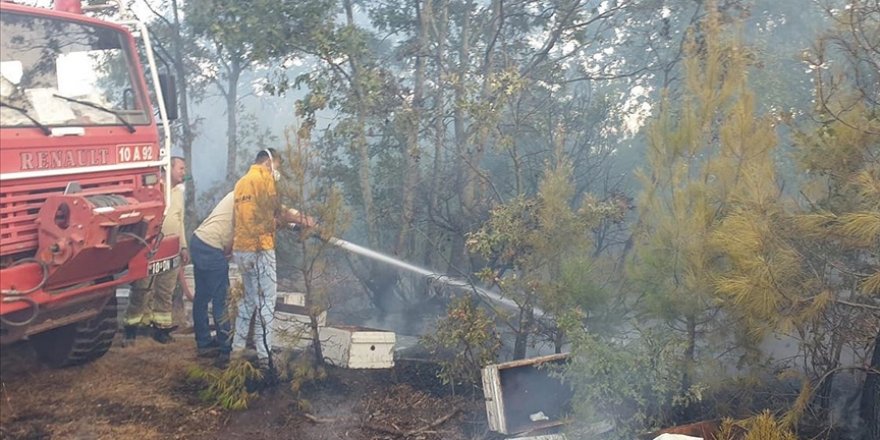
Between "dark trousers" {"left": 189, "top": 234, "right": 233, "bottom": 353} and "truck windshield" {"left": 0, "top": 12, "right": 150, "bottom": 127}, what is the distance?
1248mm

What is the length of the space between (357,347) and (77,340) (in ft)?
7.38

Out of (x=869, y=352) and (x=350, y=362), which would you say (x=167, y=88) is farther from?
(x=869, y=352)

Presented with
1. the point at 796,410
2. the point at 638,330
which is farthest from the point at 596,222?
the point at 796,410

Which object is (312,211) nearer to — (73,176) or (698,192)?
(73,176)

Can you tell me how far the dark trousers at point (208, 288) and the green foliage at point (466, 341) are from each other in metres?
1.84

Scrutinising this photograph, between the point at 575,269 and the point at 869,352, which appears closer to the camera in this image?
the point at 869,352

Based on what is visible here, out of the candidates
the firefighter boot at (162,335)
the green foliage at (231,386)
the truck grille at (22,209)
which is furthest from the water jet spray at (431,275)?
the truck grille at (22,209)

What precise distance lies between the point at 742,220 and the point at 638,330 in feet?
3.99

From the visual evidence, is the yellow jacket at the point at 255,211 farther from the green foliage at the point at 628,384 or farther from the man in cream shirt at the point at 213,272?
the green foliage at the point at 628,384

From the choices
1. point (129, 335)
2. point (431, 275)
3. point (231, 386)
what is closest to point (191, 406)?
point (231, 386)

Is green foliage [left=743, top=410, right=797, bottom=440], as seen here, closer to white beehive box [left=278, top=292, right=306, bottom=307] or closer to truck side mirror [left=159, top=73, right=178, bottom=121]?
white beehive box [left=278, top=292, right=306, bottom=307]

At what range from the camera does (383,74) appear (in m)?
8.94

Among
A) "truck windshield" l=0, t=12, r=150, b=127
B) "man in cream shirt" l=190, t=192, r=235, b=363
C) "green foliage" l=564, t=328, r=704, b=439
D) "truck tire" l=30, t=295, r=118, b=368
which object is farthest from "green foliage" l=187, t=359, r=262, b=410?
"green foliage" l=564, t=328, r=704, b=439

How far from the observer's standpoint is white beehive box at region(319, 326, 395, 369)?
6324mm
